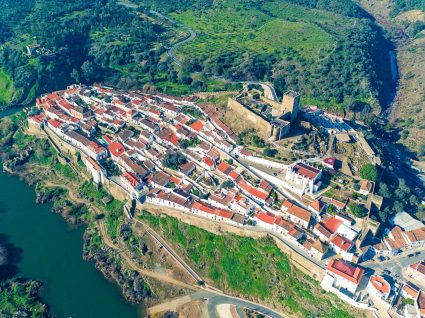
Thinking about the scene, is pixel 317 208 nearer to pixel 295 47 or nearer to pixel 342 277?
pixel 342 277

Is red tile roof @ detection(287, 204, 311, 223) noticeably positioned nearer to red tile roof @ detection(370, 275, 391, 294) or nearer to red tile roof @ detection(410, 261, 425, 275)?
Answer: red tile roof @ detection(370, 275, 391, 294)

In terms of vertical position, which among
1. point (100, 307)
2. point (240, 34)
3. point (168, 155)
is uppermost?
point (240, 34)

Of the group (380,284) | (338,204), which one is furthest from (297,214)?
(380,284)

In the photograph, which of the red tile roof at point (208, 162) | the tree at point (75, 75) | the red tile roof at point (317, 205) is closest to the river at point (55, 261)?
the red tile roof at point (208, 162)

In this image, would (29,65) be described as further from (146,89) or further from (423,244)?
(423,244)

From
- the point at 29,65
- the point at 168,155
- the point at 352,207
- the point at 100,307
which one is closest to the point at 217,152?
the point at 168,155

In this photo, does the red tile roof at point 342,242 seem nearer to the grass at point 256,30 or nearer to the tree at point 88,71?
the grass at point 256,30

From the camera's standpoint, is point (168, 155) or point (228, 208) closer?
point (228, 208)
